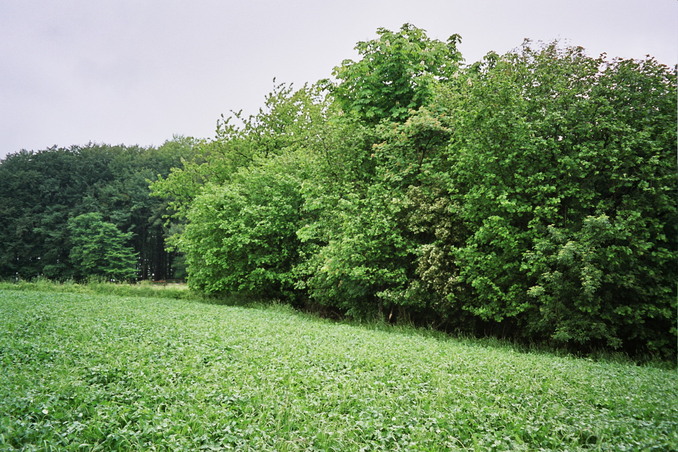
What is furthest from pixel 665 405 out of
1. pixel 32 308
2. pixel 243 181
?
pixel 243 181

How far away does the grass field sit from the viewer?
12.5 feet

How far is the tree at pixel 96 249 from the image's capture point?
148 feet

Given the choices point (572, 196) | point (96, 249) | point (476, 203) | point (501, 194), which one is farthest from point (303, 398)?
point (96, 249)

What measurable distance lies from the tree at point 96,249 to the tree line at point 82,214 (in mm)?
101

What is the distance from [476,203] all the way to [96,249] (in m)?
47.9

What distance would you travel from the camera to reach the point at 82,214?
46031mm

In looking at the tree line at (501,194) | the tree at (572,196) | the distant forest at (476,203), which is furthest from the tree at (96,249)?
the tree at (572,196)

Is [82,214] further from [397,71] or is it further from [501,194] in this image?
[501,194]

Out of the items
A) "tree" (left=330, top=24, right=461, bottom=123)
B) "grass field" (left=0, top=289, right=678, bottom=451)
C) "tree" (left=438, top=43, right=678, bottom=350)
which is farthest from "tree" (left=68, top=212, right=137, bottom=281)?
"tree" (left=438, top=43, right=678, bottom=350)

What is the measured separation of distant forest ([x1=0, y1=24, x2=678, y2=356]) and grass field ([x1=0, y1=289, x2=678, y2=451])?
2456 millimetres

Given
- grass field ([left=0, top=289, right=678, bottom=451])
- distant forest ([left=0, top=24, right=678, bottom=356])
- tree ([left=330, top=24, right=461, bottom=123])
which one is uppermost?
tree ([left=330, top=24, right=461, bottom=123])

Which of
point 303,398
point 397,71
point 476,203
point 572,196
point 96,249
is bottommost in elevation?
point 303,398

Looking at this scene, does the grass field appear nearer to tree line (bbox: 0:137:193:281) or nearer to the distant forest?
the distant forest

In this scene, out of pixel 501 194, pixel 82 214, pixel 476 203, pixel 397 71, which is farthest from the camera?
pixel 82 214
